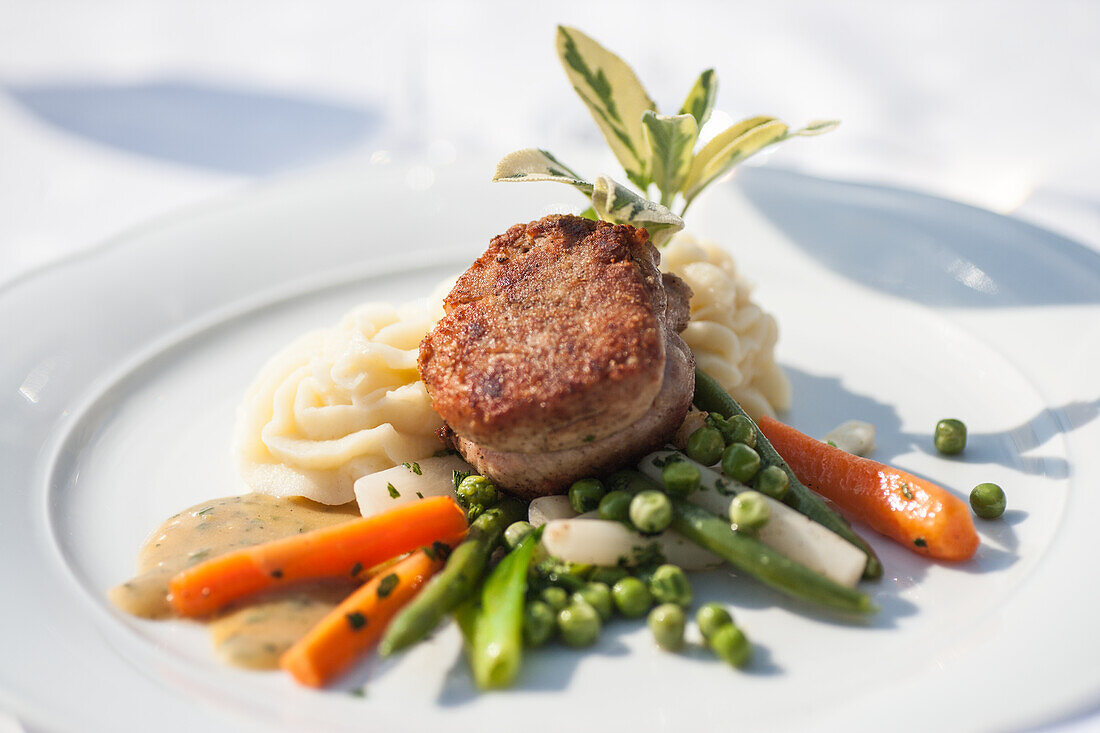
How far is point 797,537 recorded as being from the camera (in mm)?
3908

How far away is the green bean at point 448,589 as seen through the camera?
3.66m

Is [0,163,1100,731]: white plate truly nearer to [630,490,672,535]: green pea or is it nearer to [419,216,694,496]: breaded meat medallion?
[630,490,672,535]: green pea

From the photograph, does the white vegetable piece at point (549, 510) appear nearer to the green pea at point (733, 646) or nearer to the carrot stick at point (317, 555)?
the carrot stick at point (317, 555)

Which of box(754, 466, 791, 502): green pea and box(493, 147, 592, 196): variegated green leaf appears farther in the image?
box(493, 147, 592, 196): variegated green leaf

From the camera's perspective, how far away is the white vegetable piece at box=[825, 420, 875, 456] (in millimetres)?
4934

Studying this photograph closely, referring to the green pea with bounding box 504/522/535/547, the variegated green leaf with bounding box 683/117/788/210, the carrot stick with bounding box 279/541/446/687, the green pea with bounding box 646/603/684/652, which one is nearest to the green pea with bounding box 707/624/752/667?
the green pea with bounding box 646/603/684/652

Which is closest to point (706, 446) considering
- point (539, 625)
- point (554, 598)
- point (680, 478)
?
point (680, 478)

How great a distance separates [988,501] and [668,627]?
1.73 meters

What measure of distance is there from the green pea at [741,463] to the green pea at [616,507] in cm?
50

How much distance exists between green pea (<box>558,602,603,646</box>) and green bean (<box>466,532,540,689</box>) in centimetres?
17

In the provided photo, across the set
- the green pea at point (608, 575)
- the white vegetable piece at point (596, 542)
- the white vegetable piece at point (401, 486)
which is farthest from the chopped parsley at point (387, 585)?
the green pea at point (608, 575)

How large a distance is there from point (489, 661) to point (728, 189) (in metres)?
4.69

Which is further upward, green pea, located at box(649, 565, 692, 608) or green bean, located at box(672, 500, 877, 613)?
green bean, located at box(672, 500, 877, 613)

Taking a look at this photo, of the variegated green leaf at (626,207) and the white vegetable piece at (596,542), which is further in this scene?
the variegated green leaf at (626,207)
